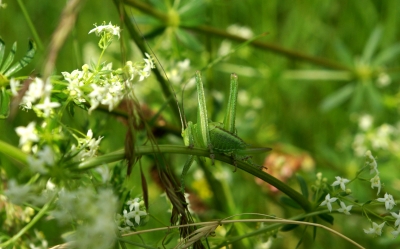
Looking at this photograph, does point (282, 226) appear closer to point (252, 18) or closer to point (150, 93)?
point (150, 93)

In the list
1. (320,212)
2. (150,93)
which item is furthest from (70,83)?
(150,93)

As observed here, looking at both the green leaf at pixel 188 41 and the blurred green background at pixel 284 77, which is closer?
the green leaf at pixel 188 41

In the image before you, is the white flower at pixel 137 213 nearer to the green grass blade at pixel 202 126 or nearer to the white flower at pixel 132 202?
the white flower at pixel 132 202

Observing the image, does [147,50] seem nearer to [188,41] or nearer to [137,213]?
[188,41]

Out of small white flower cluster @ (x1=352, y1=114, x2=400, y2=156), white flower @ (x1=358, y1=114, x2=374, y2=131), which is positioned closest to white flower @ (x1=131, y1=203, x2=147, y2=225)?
small white flower cluster @ (x1=352, y1=114, x2=400, y2=156)

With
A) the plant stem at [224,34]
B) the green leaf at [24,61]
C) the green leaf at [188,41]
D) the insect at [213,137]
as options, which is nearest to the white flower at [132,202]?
the insect at [213,137]
